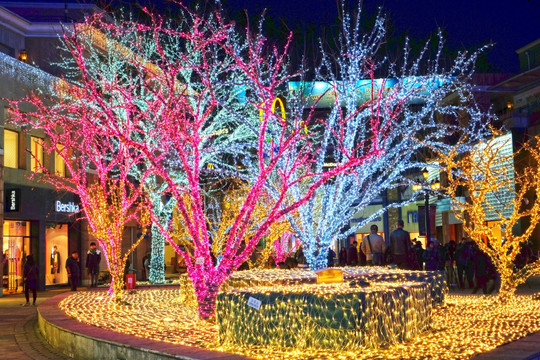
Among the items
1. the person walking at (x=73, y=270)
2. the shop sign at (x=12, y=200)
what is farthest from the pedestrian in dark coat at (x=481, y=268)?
the shop sign at (x=12, y=200)

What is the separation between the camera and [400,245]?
2089 centimetres

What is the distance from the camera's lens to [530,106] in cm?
3753

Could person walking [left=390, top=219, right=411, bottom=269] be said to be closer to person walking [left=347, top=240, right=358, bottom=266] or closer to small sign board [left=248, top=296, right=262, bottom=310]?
person walking [left=347, top=240, right=358, bottom=266]

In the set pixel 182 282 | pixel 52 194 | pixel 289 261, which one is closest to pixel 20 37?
pixel 52 194

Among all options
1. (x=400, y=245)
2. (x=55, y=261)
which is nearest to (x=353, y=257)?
(x=400, y=245)

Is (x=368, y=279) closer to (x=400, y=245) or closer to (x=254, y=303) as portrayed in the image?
(x=254, y=303)

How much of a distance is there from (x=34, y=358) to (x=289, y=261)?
560 inches

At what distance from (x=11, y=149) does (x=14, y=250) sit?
3858 mm

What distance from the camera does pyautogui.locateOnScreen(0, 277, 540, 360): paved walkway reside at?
8.66m

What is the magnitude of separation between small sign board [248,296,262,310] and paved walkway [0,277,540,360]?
9.31 feet

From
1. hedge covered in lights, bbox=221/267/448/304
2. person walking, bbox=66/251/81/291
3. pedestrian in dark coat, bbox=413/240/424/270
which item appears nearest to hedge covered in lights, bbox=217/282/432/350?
hedge covered in lights, bbox=221/267/448/304

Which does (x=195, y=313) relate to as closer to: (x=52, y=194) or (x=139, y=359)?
(x=139, y=359)

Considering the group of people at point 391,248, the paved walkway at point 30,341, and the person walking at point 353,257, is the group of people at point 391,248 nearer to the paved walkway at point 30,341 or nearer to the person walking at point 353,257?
the paved walkway at point 30,341

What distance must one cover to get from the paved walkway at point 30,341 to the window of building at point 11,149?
5.31 m
